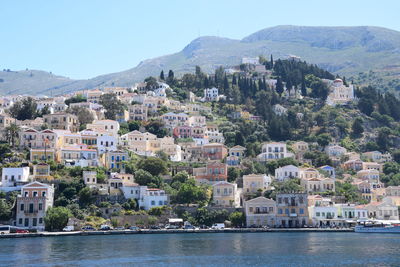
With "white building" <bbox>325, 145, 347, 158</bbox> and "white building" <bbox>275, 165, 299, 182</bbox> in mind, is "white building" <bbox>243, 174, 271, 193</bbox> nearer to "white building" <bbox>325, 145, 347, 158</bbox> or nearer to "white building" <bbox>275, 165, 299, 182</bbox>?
"white building" <bbox>275, 165, 299, 182</bbox>

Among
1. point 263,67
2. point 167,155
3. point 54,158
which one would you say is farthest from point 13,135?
point 263,67

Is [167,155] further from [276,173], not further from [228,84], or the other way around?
[228,84]

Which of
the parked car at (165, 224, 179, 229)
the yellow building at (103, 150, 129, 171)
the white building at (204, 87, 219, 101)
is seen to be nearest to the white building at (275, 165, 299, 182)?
the parked car at (165, 224, 179, 229)

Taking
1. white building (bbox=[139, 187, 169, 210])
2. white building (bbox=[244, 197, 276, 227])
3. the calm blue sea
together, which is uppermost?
white building (bbox=[139, 187, 169, 210])

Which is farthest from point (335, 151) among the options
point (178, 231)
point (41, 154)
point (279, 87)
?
point (41, 154)

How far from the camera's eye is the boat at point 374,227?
80.0 meters

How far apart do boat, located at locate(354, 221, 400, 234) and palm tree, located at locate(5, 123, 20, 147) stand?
163 ft

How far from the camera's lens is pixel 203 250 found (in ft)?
181

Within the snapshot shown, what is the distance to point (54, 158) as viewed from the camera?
87.5 m

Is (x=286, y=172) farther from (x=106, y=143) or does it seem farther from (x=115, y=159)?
(x=106, y=143)

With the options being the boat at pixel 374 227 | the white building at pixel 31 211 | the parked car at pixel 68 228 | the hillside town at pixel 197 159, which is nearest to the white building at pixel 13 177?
the hillside town at pixel 197 159

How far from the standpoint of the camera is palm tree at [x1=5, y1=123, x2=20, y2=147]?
9037cm

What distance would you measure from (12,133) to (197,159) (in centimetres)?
2973

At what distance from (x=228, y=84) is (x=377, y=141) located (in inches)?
1503
